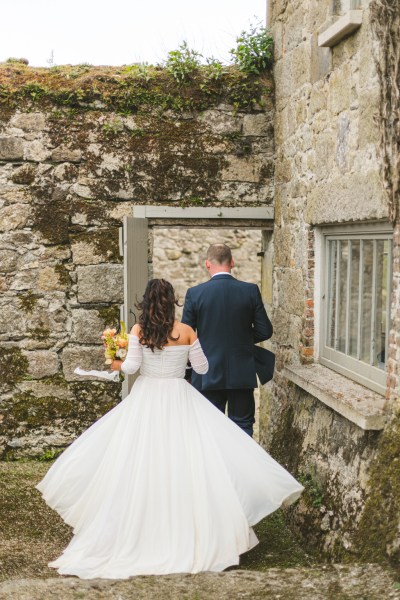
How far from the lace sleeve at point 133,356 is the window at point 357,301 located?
4.84 ft

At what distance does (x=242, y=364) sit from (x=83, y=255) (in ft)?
7.61

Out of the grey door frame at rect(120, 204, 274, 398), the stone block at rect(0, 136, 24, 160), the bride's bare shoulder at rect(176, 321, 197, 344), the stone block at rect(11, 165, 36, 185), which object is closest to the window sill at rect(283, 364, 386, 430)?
the bride's bare shoulder at rect(176, 321, 197, 344)

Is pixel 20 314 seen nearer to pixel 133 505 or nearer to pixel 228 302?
pixel 228 302

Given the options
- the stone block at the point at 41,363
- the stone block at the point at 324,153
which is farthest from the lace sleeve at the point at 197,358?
the stone block at the point at 41,363

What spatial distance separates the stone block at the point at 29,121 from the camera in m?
7.16

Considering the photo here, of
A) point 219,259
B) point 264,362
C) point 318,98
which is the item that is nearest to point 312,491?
point 264,362

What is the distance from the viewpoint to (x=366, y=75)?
4.65 metres

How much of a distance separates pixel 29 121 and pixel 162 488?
4167 millimetres

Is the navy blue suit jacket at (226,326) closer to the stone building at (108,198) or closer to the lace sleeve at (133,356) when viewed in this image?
the stone building at (108,198)

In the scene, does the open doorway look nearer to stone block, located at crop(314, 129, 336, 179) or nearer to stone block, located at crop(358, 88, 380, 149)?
stone block, located at crop(314, 129, 336, 179)

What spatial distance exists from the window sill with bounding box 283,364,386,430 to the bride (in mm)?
568

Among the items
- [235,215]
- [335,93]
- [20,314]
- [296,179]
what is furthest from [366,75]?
[20,314]

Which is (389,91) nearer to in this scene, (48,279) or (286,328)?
(286,328)

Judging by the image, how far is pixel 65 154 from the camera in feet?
23.6
